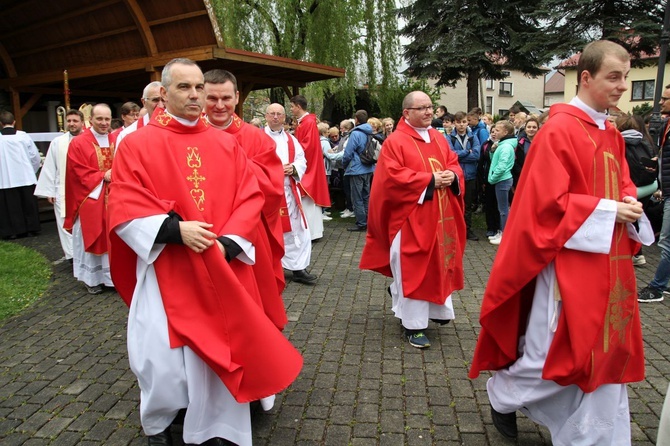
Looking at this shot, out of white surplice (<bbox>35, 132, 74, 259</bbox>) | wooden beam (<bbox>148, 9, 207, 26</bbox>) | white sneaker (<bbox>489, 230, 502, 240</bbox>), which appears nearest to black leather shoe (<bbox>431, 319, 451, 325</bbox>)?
white sneaker (<bbox>489, 230, 502, 240</bbox>)

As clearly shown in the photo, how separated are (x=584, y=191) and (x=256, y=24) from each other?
15.2 meters

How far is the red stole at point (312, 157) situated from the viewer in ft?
25.7

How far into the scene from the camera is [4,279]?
22.2 ft

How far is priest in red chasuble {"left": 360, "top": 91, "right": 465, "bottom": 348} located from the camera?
4449 mm

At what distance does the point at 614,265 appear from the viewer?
8.88 ft

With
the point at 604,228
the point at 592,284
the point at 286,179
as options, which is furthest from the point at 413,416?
the point at 286,179

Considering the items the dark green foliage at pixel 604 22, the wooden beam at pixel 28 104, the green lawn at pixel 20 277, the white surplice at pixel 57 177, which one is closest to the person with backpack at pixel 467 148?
the white surplice at pixel 57 177

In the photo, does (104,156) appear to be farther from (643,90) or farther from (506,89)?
(506,89)

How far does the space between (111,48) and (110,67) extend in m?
0.53

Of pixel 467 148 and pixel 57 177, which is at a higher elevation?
pixel 57 177

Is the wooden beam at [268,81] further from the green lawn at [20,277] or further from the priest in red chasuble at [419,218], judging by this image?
the priest in red chasuble at [419,218]

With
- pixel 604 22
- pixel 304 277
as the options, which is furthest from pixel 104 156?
pixel 604 22

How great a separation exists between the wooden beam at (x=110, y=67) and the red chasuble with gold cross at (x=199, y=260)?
22.2ft

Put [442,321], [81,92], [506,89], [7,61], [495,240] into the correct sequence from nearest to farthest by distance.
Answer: [442,321] < [495,240] < [7,61] < [81,92] < [506,89]
